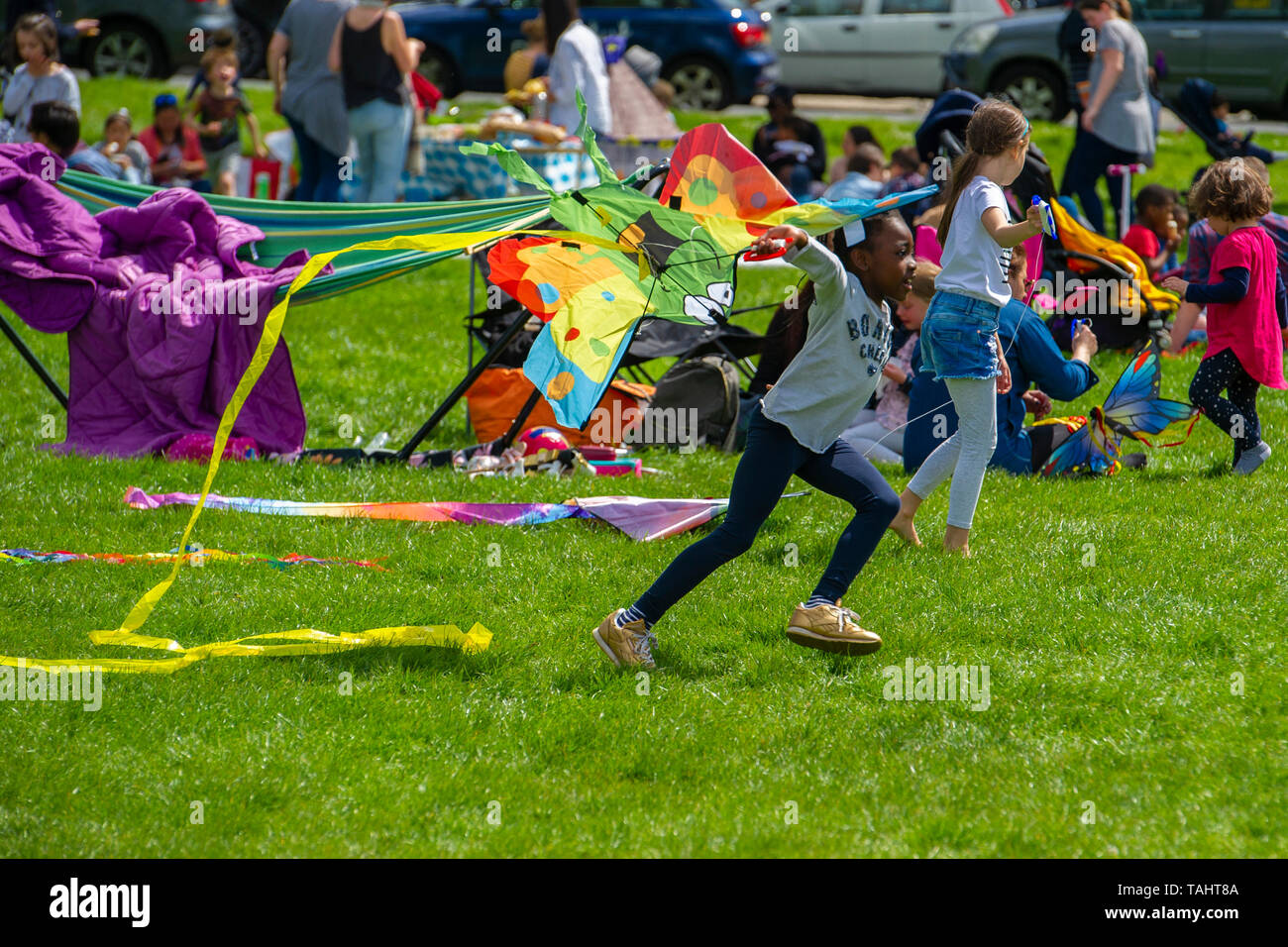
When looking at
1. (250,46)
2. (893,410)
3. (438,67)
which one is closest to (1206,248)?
(893,410)

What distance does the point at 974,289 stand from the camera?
17.5 feet

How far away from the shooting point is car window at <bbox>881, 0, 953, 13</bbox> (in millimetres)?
16922

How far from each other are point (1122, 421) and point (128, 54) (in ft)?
49.0

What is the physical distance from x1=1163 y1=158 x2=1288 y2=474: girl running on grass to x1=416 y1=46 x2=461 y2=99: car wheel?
39.8ft

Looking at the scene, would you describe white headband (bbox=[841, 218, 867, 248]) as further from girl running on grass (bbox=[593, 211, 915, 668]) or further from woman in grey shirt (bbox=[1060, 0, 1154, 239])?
woman in grey shirt (bbox=[1060, 0, 1154, 239])

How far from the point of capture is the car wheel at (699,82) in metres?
16.8

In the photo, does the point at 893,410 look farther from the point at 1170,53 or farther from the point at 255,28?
the point at 255,28

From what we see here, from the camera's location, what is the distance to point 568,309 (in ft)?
16.2

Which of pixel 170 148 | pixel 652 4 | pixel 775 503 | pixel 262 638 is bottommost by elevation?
pixel 262 638

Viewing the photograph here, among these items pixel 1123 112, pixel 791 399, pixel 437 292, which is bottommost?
pixel 437 292

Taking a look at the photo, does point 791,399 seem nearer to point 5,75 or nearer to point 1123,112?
point 1123,112

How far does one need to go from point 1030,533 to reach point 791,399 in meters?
1.86
